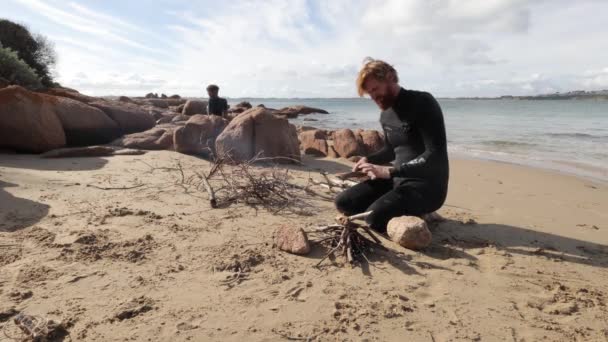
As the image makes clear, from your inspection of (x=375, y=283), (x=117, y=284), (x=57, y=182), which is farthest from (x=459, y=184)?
(x=57, y=182)

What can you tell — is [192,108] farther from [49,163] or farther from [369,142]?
[49,163]

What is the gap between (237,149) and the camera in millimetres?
6648

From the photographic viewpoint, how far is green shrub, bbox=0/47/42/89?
10.4 m

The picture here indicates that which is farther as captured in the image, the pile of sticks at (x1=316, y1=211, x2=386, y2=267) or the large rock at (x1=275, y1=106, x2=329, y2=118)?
the large rock at (x1=275, y1=106, x2=329, y2=118)

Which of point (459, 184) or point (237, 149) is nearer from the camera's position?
point (459, 184)

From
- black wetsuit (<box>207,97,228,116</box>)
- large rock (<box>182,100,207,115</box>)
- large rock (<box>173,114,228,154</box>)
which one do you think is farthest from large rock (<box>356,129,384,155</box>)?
large rock (<box>182,100,207,115</box>)

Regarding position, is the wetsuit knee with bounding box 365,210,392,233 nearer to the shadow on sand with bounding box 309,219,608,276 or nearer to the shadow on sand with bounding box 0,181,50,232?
the shadow on sand with bounding box 309,219,608,276

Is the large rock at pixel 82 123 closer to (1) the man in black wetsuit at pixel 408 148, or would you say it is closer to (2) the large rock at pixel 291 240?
(2) the large rock at pixel 291 240

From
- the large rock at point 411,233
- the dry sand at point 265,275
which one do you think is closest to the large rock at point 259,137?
the dry sand at point 265,275

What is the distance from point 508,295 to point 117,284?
2515 mm

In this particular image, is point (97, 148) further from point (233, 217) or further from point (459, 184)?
point (459, 184)

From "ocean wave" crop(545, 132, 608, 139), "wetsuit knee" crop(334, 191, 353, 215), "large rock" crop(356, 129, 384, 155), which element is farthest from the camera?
"ocean wave" crop(545, 132, 608, 139)

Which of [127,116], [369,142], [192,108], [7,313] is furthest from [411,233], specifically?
[192,108]

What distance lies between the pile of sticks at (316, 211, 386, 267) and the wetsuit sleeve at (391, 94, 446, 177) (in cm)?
69
